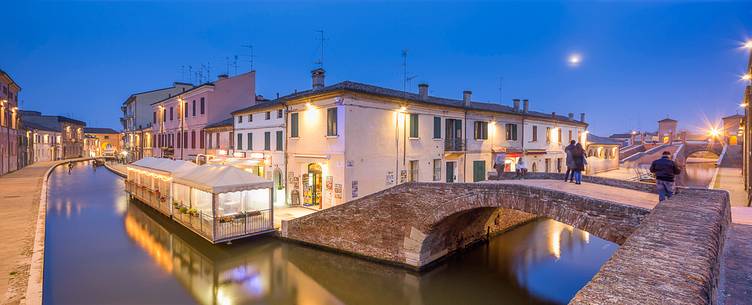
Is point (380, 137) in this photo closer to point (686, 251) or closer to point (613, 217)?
point (613, 217)

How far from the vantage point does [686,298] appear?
3.11 metres

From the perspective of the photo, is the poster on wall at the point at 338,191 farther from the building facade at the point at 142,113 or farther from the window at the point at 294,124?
the building facade at the point at 142,113

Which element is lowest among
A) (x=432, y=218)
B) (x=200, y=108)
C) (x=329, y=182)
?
(x=432, y=218)

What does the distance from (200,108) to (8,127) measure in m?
22.3

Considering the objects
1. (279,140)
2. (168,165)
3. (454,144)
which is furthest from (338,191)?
(168,165)

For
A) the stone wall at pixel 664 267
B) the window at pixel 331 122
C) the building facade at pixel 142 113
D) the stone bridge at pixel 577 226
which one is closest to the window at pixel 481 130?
the stone bridge at pixel 577 226

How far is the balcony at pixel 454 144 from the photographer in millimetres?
21812

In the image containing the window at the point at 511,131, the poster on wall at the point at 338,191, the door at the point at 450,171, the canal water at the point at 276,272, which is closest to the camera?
the canal water at the point at 276,272

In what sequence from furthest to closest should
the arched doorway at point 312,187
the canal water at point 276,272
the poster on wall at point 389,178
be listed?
the arched doorway at point 312,187 < the poster on wall at point 389,178 < the canal water at point 276,272

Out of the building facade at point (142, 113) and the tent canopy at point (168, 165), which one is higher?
the building facade at point (142, 113)

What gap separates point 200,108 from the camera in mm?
31250

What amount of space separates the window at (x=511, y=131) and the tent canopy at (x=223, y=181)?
59.8 feet

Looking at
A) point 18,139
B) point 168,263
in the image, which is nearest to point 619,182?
point 168,263

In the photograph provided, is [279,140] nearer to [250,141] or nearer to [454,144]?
[250,141]
